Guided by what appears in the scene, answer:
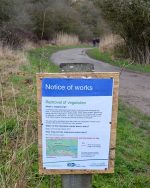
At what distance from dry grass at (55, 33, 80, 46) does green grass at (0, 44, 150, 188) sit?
3574 cm

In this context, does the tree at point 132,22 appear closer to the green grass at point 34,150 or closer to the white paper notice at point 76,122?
the green grass at point 34,150

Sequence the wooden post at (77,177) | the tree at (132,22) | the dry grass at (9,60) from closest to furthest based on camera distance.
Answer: the wooden post at (77,177) < the dry grass at (9,60) < the tree at (132,22)

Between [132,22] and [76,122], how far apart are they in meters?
18.7

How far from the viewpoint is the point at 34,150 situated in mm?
5152

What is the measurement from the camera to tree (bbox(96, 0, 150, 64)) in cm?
2014

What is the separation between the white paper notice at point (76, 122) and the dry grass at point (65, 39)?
1581 inches

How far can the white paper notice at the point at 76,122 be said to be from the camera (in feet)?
10.6

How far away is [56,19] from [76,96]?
4380 centimetres

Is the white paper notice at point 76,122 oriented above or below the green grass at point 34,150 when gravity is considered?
above

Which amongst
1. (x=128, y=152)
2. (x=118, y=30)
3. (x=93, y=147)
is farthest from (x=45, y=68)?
(x=118, y=30)

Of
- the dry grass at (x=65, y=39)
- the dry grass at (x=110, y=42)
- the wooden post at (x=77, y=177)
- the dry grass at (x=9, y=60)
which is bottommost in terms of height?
the dry grass at (x=65, y=39)

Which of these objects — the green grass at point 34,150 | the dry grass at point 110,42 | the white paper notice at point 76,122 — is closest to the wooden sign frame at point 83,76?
the white paper notice at point 76,122

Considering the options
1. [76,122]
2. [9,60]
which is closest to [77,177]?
[76,122]

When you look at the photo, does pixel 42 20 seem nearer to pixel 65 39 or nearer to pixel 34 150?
pixel 65 39
